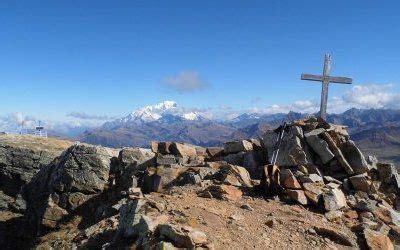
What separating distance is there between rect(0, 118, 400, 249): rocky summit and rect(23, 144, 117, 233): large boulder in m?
0.10

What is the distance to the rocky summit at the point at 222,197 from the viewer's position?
22125 mm

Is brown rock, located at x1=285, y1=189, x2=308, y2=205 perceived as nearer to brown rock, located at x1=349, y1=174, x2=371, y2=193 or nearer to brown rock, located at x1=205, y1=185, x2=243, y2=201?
brown rock, located at x1=205, y1=185, x2=243, y2=201

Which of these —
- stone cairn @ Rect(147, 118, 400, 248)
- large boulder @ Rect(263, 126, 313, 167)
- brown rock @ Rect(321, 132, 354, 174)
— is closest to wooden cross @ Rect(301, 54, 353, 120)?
stone cairn @ Rect(147, 118, 400, 248)

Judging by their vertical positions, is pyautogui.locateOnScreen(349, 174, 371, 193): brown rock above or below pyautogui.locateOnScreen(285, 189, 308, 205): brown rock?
above

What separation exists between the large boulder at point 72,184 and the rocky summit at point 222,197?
10 cm

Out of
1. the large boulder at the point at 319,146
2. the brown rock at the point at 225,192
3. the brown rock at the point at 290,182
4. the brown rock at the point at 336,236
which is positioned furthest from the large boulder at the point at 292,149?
the brown rock at the point at 336,236

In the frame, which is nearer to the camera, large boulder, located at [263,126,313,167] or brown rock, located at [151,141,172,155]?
large boulder, located at [263,126,313,167]

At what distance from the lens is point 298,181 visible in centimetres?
3088

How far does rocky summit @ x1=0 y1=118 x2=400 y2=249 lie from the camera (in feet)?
72.6

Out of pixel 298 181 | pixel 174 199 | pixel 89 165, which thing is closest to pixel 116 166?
pixel 89 165

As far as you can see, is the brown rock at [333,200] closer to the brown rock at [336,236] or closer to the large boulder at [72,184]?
the brown rock at [336,236]

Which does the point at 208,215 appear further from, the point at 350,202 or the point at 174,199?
the point at 350,202

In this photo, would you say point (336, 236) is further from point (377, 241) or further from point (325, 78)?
point (325, 78)

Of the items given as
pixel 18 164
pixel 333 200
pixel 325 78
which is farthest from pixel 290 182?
pixel 18 164
